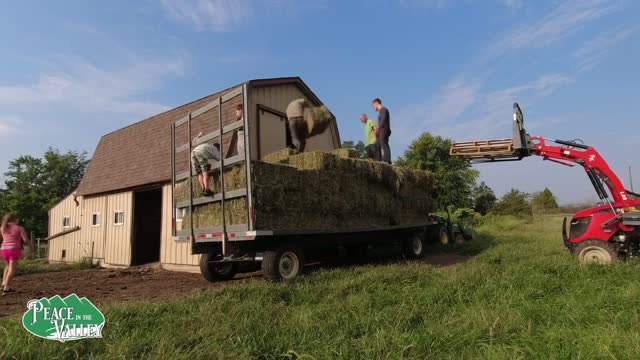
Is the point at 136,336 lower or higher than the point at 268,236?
lower

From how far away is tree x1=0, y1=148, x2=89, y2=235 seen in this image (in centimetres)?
4356

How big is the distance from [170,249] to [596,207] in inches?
442

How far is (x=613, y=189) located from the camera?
877cm

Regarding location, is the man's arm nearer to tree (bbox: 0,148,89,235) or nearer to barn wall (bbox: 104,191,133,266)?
barn wall (bbox: 104,191,133,266)

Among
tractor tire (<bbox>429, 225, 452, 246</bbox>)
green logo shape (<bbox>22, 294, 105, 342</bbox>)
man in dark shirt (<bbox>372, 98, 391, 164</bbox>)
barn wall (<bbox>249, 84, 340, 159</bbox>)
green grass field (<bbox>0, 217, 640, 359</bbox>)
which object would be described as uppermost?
barn wall (<bbox>249, 84, 340, 159</bbox>)

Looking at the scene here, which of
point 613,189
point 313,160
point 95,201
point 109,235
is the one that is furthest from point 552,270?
point 95,201

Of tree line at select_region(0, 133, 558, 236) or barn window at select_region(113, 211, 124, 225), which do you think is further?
tree line at select_region(0, 133, 558, 236)

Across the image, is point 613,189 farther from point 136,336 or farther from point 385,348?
point 136,336

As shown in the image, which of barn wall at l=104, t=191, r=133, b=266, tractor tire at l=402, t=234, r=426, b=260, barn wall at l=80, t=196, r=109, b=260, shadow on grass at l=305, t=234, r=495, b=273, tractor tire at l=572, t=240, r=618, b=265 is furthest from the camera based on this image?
barn wall at l=80, t=196, r=109, b=260

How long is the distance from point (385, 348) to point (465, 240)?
1250 centimetres

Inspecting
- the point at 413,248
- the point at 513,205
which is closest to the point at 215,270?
the point at 413,248

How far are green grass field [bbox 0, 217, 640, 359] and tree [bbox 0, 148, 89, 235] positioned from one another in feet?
154

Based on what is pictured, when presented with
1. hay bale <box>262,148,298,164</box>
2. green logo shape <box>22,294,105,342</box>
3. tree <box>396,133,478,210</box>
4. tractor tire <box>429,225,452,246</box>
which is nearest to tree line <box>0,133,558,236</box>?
tree <box>396,133,478,210</box>

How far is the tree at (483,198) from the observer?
39.3 m
